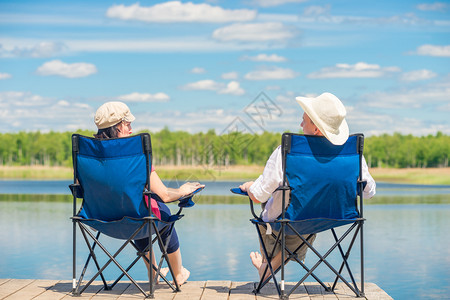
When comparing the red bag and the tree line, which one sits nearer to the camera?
the red bag

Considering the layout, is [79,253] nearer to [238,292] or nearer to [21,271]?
[21,271]

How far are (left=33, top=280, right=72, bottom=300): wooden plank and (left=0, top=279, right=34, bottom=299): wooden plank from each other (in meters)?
0.18

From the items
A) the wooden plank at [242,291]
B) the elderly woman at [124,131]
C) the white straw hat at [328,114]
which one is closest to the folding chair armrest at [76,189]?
the elderly woman at [124,131]

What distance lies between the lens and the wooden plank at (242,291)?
3.50 metres

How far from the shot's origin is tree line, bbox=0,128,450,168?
214 ft

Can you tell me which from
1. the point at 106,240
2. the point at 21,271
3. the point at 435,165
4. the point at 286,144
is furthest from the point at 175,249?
the point at 435,165

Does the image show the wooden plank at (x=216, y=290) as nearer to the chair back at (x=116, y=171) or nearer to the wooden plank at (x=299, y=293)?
the wooden plank at (x=299, y=293)

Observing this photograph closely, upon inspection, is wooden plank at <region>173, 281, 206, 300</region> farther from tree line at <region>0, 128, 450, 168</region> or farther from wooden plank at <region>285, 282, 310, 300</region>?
tree line at <region>0, 128, 450, 168</region>

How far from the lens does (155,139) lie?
2758 inches

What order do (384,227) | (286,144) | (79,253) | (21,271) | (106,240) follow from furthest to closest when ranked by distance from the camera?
(384,227)
(106,240)
(79,253)
(21,271)
(286,144)

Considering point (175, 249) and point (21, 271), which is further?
point (21, 271)

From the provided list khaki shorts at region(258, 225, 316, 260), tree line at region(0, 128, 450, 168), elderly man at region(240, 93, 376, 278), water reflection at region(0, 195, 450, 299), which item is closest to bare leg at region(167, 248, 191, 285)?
khaki shorts at region(258, 225, 316, 260)

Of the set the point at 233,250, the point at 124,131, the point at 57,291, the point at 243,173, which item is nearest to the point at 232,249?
the point at 233,250

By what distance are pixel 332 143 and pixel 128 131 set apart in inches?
43.9
